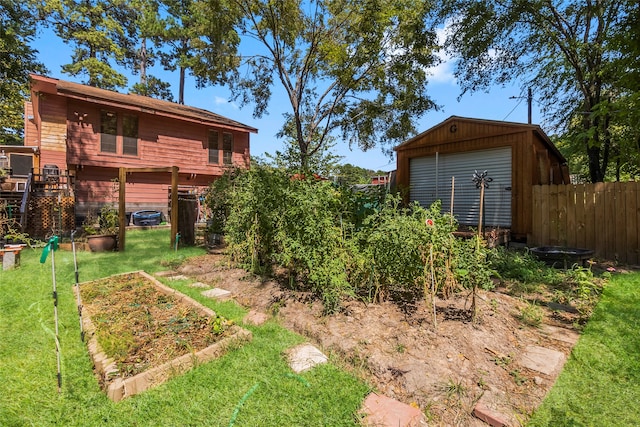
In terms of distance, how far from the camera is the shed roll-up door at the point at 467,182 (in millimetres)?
7996

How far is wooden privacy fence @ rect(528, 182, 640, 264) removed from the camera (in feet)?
19.6

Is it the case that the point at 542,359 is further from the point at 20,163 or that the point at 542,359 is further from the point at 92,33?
the point at 92,33

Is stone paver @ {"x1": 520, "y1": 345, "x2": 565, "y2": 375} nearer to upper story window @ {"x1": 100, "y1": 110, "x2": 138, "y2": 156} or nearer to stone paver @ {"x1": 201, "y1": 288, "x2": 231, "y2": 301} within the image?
stone paver @ {"x1": 201, "y1": 288, "x2": 231, "y2": 301}

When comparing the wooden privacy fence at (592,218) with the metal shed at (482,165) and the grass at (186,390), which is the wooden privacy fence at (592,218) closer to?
the metal shed at (482,165)

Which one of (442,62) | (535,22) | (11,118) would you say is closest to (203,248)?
(442,62)

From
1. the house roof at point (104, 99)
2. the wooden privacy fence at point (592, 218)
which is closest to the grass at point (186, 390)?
the wooden privacy fence at point (592, 218)

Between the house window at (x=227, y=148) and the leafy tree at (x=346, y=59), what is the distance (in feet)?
8.26

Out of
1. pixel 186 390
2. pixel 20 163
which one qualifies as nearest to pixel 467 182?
pixel 186 390

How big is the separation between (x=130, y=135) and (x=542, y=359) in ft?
49.1

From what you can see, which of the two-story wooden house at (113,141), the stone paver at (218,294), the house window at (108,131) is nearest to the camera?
the stone paver at (218,294)

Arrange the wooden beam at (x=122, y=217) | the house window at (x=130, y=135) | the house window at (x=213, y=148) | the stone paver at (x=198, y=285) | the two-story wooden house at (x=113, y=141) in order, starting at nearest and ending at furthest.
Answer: the stone paver at (x=198, y=285) < the wooden beam at (x=122, y=217) < the two-story wooden house at (x=113, y=141) < the house window at (x=130, y=135) < the house window at (x=213, y=148)

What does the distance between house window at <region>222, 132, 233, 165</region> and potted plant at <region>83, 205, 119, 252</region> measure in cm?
776

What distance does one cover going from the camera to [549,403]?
201 centimetres

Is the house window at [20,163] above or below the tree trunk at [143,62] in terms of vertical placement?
below
